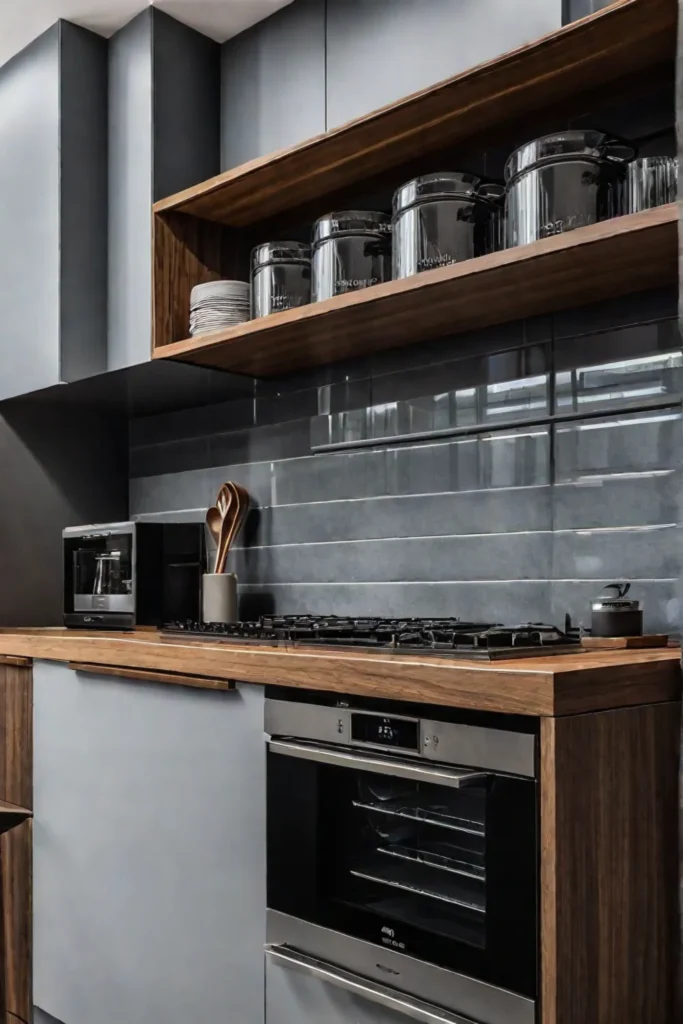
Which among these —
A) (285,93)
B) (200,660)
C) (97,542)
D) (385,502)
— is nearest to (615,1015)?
(200,660)

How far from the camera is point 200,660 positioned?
1.98 m

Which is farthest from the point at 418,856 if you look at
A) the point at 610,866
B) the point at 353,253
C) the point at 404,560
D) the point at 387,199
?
the point at 387,199

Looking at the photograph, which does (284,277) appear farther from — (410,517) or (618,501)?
(618,501)

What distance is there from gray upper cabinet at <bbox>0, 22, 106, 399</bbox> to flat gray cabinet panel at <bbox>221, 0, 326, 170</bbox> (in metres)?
0.40

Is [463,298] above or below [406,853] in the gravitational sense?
above

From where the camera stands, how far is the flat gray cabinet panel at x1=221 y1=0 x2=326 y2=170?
2432 mm

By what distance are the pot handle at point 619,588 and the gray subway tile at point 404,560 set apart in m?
0.16

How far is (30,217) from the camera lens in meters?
2.87

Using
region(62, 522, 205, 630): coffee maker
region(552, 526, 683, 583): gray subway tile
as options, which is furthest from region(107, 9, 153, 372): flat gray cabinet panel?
region(552, 526, 683, 583): gray subway tile

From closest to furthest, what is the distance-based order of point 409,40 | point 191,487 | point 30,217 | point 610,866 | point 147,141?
point 610,866 < point 409,40 < point 147,141 < point 30,217 < point 191,487

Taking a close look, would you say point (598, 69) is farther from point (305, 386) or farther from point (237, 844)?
point (237, 844)

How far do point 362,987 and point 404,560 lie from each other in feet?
3.57

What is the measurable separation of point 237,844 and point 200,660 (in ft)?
1.17

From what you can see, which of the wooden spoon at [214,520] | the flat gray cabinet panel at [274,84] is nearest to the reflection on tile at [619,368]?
the flat gray cabinet panel at [274,84]
